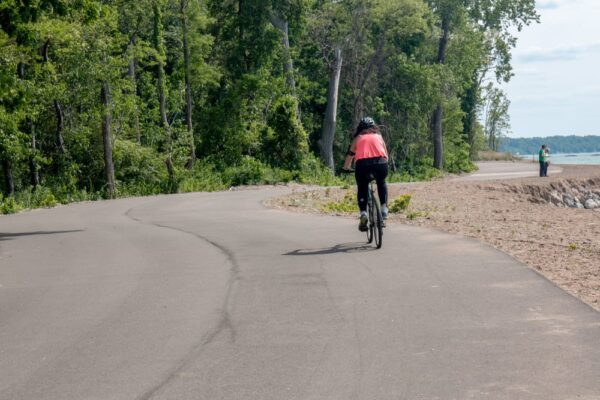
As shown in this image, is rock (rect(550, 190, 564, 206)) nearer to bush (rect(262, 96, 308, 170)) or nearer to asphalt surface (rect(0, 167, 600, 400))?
bush (rect(262, 96, 308, 170))

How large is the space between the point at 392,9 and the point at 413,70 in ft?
19.0

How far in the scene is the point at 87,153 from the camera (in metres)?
Answer: 35.0

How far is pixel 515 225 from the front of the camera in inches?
605

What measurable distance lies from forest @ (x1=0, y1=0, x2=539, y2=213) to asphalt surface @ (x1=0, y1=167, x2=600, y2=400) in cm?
845

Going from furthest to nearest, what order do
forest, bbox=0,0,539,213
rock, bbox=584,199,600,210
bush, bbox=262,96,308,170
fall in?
bush, bbox=262,96,308,170 < rock, bbox=584,199,600,210 < forest, bbox=0,0,539,213

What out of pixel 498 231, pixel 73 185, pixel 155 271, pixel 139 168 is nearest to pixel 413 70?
pixel 139 168

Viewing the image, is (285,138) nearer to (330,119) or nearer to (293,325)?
(330,119)

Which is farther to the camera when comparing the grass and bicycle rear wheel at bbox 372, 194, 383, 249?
the grass

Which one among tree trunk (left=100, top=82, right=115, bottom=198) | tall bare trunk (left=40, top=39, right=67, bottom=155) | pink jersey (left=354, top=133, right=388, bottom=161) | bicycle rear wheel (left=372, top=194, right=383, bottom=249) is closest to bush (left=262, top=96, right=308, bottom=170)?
tree trunk (left=100, top=82, right=115, bottom=198)

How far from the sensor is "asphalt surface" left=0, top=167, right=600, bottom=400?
5.37 meters

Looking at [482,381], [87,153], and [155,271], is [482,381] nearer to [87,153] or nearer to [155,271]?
[155,271]

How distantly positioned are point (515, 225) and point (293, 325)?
9.30 m

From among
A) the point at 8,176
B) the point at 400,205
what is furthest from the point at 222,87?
the point at 400,205

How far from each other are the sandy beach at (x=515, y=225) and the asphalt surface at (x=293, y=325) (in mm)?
558
